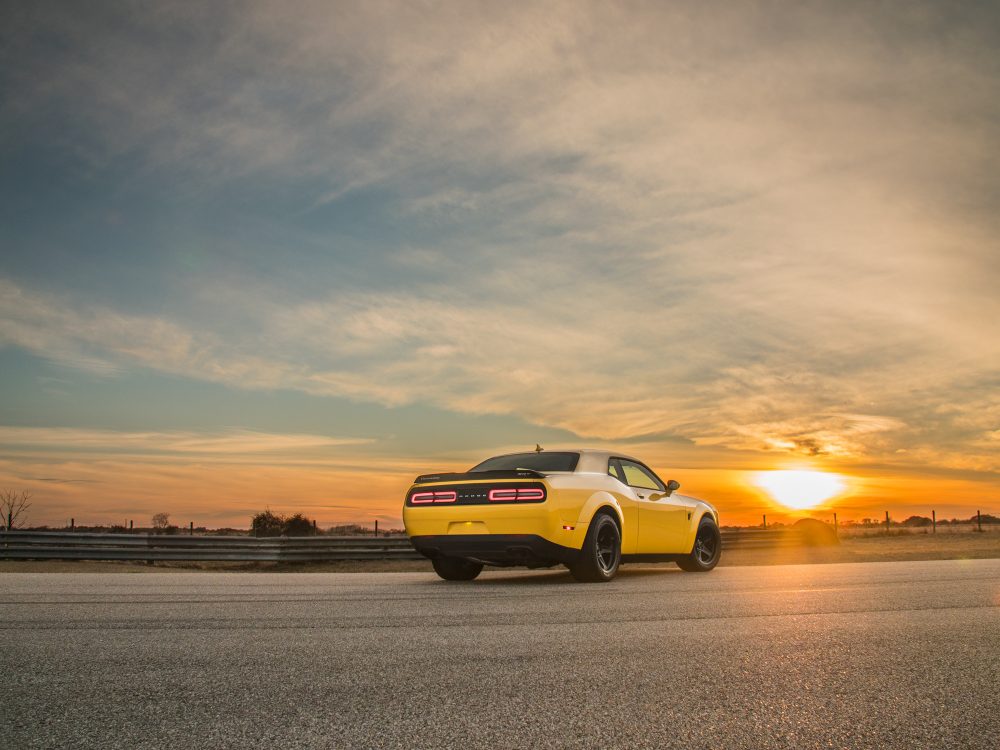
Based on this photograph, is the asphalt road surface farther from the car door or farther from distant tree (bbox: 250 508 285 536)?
distant tree (bbox: 250 508 285 536)

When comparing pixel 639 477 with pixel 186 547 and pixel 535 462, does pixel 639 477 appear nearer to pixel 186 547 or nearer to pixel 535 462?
pixel 535 462

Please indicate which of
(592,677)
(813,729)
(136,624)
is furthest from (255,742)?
(136,624)

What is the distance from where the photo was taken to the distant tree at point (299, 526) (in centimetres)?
3741

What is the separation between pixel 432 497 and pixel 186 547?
13759mm

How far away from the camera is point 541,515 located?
31.6 feet

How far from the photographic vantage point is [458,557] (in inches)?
399

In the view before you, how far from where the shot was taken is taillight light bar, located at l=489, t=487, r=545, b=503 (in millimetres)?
9695

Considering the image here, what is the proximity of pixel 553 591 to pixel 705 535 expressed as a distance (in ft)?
14.3

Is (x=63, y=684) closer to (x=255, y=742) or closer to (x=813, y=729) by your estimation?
(x=255, y=742)

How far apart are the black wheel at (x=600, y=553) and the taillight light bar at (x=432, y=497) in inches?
60.5

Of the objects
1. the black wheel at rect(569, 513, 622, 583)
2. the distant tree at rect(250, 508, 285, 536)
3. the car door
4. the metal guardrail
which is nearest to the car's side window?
the car door

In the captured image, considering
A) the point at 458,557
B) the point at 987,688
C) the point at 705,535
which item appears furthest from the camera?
the point at 705,535

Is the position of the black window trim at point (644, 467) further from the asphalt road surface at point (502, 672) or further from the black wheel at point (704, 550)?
the asphalt road surface at point (502, 672)

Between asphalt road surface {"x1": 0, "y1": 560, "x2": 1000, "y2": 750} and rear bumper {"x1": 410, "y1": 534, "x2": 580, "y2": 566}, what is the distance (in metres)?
1.62
